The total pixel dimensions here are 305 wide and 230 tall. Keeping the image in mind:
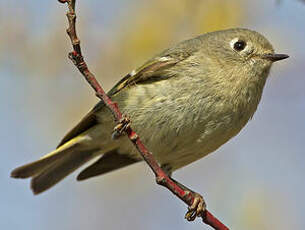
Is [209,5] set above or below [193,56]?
above

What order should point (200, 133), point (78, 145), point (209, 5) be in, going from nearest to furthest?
1. point (200, 133)
2. point (78, 145)
3. point (209, 5)

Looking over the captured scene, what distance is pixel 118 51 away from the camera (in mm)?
4039

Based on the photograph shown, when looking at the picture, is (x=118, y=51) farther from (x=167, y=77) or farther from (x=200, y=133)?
(x=200, y=133)

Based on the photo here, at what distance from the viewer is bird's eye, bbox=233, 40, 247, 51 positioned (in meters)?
3.06

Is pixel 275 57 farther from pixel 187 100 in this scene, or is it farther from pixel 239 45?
pixel 187 100

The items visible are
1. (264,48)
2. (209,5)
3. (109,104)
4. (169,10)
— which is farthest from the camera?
(169,10)

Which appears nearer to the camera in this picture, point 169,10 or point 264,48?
point 264,48

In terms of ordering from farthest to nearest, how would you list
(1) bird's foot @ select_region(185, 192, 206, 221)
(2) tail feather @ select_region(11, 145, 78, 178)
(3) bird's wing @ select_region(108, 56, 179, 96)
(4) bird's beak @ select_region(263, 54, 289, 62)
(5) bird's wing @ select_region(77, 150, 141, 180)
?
1. (5) bird's wing @ select_region(77, 150, 141, 180)
2. (2) tail feather @ select_region(11, 145, 78, 178)
3. (3) bird's wing @ select_region(108, 56, 179, 96)
4. (4) bird's beak @ select_region(263, 54, 289, 62)
5. (1) bird's foot @ select_region(185, 192, 206, 221)

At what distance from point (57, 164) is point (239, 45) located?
1352 millimetres

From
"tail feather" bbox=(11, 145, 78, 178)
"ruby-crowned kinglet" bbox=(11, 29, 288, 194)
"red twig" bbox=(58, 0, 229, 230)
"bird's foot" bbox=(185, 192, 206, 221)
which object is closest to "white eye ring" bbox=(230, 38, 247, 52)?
"ruby-crowned kinglet" bbox=(11, 29, 288, 194)

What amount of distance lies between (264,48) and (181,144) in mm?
716

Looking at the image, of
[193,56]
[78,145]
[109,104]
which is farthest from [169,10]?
[109,104]

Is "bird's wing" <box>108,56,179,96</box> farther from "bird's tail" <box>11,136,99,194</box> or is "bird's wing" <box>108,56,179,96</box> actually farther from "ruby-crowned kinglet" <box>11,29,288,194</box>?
"bird's tail" <box>11,136,99,194</box>

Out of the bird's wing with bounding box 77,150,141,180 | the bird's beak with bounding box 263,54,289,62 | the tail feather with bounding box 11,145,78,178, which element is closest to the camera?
the bird's beak with bounding box 263,54,289,62
